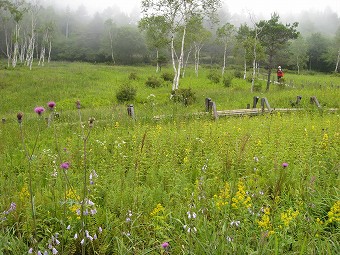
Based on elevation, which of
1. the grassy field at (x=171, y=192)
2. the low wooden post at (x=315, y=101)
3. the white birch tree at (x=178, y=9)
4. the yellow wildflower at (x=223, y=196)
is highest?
the white birch tree at (x=178, y=9)

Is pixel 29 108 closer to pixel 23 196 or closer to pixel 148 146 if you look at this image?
pixel 148 146

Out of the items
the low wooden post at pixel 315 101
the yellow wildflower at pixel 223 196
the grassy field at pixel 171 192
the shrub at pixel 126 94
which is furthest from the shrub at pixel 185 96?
the yellow wildflower at pixel 223 196

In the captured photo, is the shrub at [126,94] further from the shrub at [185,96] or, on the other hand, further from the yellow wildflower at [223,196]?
the yellow wildflower at [223,196]

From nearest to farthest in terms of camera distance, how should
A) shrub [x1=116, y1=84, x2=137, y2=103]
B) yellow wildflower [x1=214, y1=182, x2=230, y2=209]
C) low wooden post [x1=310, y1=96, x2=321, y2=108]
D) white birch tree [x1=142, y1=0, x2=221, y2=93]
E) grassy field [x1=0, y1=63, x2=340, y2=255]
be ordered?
grassy field [x1=0, y1=63, x2=340, y2=255] → yellow wildflower [x1=214, y1=182, x2=230, y2=209] → low wooden post [x1=310, y1=96, x2=321, y2=108] → shrub [x1=116, y1=84, x2=137, y2=103] → white birch tree [x1=142, y1=0, x2=221, y2=93]

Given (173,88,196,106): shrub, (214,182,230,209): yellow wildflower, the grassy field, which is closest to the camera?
the grassy field

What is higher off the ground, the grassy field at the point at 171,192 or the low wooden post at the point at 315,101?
the low wooden post at the point at 315,101

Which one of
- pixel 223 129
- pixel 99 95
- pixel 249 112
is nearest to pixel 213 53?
pixel 99 95

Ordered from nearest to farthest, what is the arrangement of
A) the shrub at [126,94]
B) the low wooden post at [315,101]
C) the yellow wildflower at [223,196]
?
the yellow wildflower at [223,196], the low wooden post at [315,101], the shrub at [126,94]

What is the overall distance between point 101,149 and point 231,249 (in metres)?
5.03

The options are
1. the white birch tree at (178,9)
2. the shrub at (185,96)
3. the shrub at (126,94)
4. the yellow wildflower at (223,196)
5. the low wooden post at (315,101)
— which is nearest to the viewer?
the yellow wildflower at (223,196)

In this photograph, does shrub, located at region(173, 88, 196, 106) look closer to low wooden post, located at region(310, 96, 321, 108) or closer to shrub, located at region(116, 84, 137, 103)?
shrub, located at region(116, 84, 137, 103)

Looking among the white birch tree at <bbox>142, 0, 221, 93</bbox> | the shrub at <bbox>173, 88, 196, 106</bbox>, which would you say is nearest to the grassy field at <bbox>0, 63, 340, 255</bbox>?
the shrub at <bbox>173, 88, 196, 106</bbox>

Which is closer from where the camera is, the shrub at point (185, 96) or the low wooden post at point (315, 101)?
the low wooden post at point (315, 101)

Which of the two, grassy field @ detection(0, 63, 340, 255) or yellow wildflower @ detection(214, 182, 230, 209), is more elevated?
yellow wildflower @ detection(214, 182, 230, 209)
